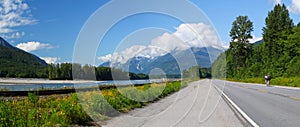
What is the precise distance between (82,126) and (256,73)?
87399 millimetres

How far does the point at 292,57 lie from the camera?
73.7 metres

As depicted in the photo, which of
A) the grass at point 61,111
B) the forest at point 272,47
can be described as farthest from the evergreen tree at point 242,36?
the grass at point 61,111

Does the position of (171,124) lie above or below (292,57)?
below

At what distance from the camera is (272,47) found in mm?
86000

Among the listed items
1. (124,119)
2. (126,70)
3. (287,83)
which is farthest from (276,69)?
(124,119)

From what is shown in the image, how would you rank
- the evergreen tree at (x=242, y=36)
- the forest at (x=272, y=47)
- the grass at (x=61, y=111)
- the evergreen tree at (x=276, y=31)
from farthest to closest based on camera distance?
1. the evergreen tree at (x=242, y=36)
2. the evergreen tree at (x=276, y=31)
3. the forest at (x=272, y=47)
4. the grass at (x=61, y=111)

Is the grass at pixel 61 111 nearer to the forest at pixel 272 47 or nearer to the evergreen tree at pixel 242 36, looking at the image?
the forest at pixel 272 47

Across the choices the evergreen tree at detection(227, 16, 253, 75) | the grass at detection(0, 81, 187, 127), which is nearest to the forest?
the evergreen tree at detection(227, 16, 253, 75)

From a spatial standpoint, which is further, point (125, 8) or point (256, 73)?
point (256, 73)

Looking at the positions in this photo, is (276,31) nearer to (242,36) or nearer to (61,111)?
(242,36)

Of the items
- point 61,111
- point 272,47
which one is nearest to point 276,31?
point 272,47

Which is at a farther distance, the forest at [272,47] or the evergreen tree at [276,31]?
the evergreen tree at [276,31]

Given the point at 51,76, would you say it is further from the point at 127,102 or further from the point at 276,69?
Result: the point at 127,102

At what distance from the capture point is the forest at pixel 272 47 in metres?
72.2
